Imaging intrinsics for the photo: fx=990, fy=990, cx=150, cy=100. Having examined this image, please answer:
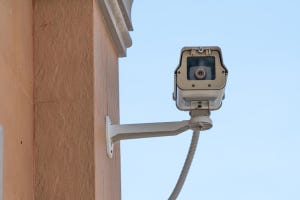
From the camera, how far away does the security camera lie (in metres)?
4.97

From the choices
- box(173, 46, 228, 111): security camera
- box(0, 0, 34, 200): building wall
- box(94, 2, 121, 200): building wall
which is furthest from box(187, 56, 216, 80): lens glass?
box(0, 0, 34, 200): building wall

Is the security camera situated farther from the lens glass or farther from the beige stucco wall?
the beige stucco wall

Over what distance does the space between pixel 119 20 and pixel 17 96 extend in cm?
138

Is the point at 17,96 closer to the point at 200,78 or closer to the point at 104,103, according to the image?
the point at 104,103

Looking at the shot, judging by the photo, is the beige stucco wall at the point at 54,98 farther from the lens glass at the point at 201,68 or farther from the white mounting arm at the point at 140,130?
the lens glass at the point at 201,68

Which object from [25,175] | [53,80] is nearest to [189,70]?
[53,80]

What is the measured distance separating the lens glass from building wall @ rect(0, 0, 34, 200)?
2.64 feet

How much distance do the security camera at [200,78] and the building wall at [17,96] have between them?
30.0 inches

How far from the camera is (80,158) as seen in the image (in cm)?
468

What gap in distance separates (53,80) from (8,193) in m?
0.83

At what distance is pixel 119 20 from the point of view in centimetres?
572

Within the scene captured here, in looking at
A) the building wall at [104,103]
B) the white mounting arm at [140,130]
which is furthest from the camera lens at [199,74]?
the building wall at [104,103]

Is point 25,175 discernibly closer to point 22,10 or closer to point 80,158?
point 80,158

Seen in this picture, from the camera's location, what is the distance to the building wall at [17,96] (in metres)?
4.25
